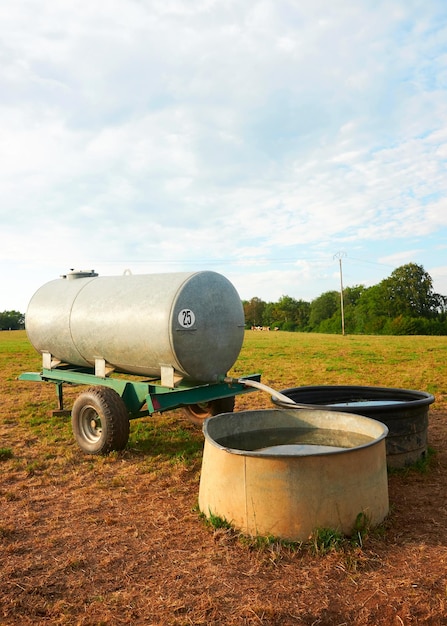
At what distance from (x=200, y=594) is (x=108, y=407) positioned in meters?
3.57

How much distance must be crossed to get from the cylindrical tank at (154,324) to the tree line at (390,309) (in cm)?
4564

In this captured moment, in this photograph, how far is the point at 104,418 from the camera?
21.8ft

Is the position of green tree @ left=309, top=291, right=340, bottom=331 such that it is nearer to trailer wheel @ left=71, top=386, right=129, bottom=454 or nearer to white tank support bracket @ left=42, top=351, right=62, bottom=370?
white tank support bracket @ left=42, top=351, right=62, bottom=370

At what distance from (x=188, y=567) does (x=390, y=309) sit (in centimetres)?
7585

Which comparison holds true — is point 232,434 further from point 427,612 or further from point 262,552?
point 427,612

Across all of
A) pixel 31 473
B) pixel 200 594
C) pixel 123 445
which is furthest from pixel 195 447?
pixel 200 594

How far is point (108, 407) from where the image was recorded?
6641 mm

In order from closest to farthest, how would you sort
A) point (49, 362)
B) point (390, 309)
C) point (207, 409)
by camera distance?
point (207, 409)
point (49, 362)
point (390, 309)

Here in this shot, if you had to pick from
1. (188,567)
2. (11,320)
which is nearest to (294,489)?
(188,567)

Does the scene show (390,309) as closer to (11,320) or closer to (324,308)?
(324,308)

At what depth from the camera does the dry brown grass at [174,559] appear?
324 cm

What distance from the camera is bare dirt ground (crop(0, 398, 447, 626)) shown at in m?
3.23

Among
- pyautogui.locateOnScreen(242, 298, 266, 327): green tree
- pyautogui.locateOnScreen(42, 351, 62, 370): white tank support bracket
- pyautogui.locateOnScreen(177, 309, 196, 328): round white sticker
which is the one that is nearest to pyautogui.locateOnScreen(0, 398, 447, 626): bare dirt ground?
pyautogui.locateOnScreen(177, 309, 196, 328): round white sticker

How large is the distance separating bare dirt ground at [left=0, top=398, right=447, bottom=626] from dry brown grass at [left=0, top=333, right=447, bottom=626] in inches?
0.4
